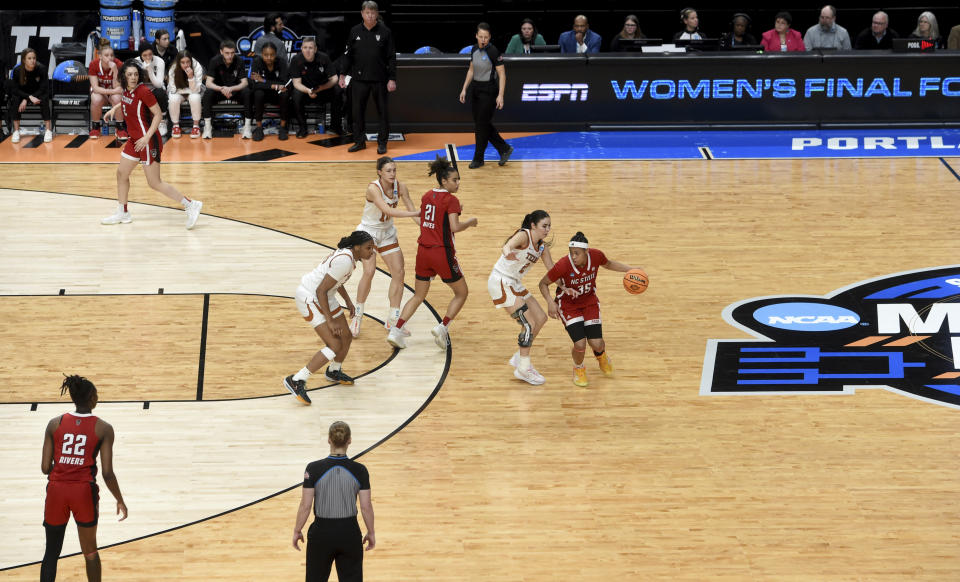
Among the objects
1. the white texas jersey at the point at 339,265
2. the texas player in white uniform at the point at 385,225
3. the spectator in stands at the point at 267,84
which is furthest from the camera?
the spectator in stands at the point at 267,84

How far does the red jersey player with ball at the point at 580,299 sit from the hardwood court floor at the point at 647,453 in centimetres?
33

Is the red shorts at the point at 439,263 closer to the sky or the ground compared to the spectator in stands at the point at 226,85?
closer to the ground

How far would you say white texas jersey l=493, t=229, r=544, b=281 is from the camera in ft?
32.6

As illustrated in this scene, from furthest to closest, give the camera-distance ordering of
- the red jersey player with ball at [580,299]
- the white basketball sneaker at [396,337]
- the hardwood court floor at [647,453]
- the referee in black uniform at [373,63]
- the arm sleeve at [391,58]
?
the arm sleeve at [391,58] < the referee in black uniform at [373,63] < the white basketball sneaker at [396,337] < the red jersey player with ball at [580,299] < the hardwood court floor at [647,453]

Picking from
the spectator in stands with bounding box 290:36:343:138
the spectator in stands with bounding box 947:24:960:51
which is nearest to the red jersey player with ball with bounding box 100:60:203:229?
the spectator in stands with bounding box 290:36:343:138

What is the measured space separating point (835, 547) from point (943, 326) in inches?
166

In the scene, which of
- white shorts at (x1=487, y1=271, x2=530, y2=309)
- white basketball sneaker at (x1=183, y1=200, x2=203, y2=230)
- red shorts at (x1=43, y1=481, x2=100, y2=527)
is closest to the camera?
red shorts at (x1=43, y1=481, x2=100, y2=527)

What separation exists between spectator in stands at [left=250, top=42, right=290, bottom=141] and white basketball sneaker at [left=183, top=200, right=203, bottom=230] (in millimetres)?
→ 4233

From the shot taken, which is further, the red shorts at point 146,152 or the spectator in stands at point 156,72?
the spectator in stands at point 156,72

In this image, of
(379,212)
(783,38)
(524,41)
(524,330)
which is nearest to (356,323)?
(379,212)

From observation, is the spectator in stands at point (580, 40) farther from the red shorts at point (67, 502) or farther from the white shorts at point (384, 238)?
the red shorts at point (67, 502)

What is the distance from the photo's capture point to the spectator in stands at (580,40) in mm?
18703

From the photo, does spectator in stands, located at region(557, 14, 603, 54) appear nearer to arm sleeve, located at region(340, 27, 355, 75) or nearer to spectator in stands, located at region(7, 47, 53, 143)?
arm sleeve, located at region(340, 27, 355, 75)

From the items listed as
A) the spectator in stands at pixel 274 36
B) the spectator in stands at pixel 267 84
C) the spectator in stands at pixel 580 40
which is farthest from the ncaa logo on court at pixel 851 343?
the spectator in stands at pixel 274 36
